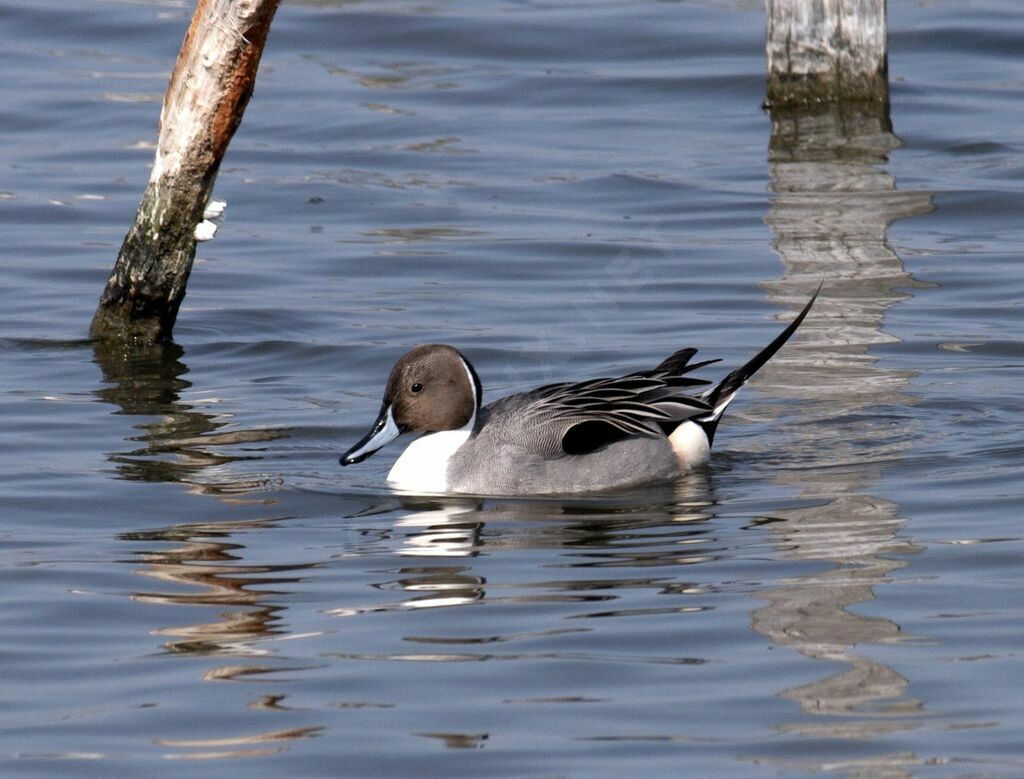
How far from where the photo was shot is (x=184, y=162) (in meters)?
8.45

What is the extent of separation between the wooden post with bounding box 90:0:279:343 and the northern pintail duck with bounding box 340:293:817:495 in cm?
161

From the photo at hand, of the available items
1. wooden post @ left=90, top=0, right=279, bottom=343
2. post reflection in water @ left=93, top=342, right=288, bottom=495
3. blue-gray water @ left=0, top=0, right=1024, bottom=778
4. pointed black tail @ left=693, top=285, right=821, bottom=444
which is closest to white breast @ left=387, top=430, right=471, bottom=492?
blue-gray water @ left=0, top=0, right=1024, bottom=778

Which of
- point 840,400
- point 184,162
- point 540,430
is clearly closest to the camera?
point 540,430

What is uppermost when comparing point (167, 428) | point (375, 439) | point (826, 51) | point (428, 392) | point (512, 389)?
point (826, 51)

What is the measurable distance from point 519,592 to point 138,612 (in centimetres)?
106

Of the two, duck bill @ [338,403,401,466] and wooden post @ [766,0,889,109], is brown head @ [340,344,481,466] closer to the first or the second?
duck bill @ [338,403,401,466]

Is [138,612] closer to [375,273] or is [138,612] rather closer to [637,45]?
[375,273]

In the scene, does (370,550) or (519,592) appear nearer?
(519,592)

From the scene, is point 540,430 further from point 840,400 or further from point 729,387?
point 840,400

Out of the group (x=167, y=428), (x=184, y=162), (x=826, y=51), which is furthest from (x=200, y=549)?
(x=826, y=51)

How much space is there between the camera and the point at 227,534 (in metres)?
6.36

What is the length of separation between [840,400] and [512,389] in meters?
1.45

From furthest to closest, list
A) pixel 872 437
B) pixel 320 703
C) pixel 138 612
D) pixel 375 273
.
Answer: pixel 375 273 < pixel 872 437 < pixel 138 612 < pixel 320 703

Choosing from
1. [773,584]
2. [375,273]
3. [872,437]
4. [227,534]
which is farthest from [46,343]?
[773,584]
